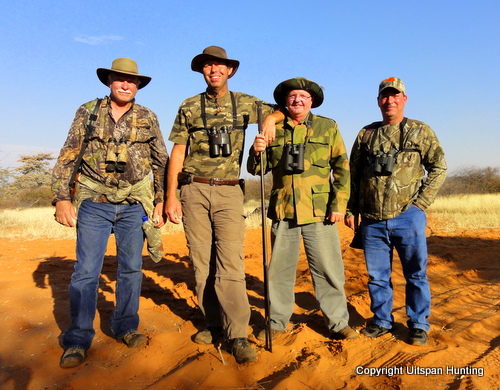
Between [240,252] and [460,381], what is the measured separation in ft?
6.54

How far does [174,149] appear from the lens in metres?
4.03

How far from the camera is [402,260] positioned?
4094mm

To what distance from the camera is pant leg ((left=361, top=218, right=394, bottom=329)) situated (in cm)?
414

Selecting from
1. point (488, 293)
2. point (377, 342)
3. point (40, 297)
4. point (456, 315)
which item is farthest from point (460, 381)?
point (40, 297)

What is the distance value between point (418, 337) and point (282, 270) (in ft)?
4.44

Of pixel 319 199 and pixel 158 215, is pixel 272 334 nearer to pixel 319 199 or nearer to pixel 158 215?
pixel 319 199

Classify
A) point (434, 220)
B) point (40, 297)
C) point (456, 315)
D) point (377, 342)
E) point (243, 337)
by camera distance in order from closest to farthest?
point (243, 337), point (377, 342), point (456, 315), point (40, 297), point (434, 220)

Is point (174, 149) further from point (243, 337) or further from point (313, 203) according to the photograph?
point (243, 337)

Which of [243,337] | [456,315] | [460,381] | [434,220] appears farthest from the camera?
[434,220]

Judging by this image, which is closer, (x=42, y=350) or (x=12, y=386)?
(x=12, y=386)

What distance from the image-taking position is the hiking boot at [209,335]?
399 cm

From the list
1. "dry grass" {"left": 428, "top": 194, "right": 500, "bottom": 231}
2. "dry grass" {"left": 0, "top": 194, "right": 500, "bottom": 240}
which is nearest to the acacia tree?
"dry grass" {"left": 0, "top": 194, "right": 500, "bottom": 240}

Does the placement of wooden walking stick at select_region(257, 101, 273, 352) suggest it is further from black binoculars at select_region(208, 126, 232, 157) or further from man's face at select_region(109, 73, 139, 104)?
man's face at select_region(109, 73, 139, 104)

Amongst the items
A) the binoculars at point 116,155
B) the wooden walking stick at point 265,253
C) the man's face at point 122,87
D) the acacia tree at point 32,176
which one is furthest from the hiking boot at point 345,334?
the acacia tree at point 32,176
